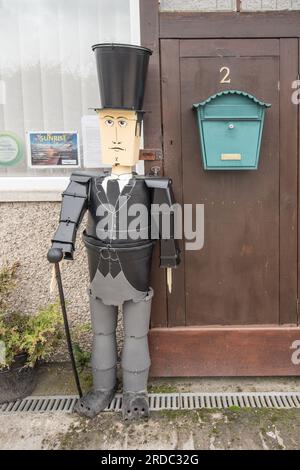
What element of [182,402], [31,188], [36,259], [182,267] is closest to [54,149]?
[31,188]

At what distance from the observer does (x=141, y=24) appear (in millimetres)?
3090

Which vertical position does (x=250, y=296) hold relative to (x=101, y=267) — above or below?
below

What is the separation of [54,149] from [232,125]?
4.30 feet

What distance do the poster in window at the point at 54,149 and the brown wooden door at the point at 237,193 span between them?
0.71 meters

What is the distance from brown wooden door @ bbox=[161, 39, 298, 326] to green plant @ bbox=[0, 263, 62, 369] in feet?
2.72

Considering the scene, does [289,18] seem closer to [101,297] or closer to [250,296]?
[250,296]

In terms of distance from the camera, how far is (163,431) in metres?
2.84

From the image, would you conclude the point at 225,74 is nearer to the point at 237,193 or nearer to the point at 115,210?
the point at 237,193

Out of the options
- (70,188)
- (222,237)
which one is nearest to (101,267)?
(70,188)

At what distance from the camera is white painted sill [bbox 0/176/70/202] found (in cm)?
338

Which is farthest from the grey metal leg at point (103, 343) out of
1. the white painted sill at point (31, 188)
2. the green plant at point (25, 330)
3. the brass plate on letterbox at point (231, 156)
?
the brass plate on letterbox at point (231, 156)

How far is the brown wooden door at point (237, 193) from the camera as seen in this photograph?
10.2 ft

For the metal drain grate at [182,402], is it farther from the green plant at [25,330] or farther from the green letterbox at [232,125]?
the green letterbox at [232,125]

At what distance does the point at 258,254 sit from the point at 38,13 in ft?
7.59
